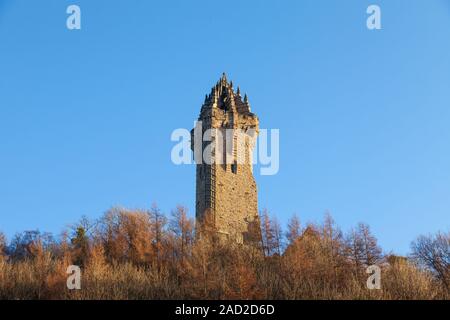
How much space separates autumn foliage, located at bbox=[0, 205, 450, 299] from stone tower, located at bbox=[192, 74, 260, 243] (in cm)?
158

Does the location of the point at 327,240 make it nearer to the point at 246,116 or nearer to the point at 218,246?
the point at 218,246

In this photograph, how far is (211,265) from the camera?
39.8 m

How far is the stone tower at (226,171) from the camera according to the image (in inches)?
1941

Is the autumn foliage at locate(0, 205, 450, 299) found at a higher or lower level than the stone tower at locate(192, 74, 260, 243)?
lower

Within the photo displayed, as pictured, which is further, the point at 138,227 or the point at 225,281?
the point at 138,227

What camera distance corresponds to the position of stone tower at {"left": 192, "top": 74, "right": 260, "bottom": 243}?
49312mm

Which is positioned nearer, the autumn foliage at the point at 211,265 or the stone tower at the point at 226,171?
the autumn foliage at the point at 211,265

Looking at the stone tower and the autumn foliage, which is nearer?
the autumn foliage

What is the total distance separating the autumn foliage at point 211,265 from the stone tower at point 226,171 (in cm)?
158

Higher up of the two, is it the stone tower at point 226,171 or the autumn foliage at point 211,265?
the stone tower at point 226,171
